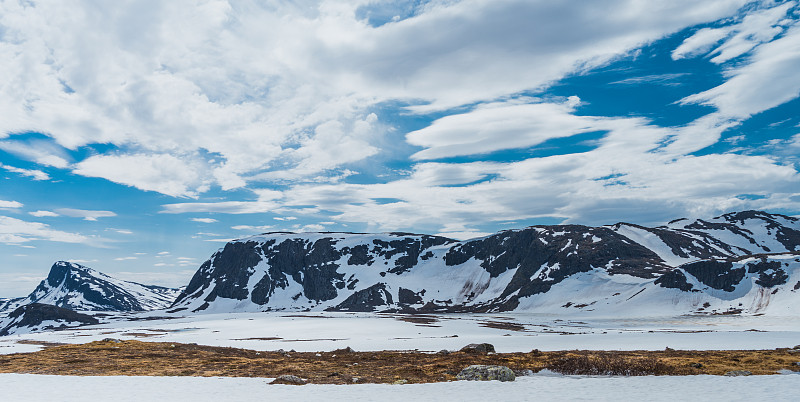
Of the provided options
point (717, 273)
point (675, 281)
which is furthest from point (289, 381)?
point (717, 273)

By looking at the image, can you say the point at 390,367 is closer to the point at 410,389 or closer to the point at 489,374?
the point at 489,374

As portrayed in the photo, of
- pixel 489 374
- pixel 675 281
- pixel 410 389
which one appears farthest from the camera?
pixel 675 281

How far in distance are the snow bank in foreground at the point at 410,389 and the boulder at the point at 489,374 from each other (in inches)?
30.7

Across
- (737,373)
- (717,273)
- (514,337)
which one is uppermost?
(717,273)

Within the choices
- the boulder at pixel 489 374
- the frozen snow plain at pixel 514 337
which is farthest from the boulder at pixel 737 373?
the frozen snow plain at pixel 514 337

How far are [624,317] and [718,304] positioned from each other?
32.6 metres

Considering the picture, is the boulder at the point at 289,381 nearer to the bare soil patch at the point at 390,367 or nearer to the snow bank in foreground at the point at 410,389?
the snow bank in foreground at the point at 410,389

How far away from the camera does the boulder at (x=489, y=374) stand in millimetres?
28891

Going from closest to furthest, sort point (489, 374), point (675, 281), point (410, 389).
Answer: point (410, 389)
point (489, 374)
point (675, 281)

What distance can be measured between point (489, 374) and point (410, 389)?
5.97 m

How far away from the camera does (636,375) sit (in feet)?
99.4

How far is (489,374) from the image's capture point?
95.6 ft

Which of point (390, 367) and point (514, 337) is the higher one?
point (390, 367)

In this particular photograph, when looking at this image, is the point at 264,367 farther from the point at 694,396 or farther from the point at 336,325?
the point at 336,325
